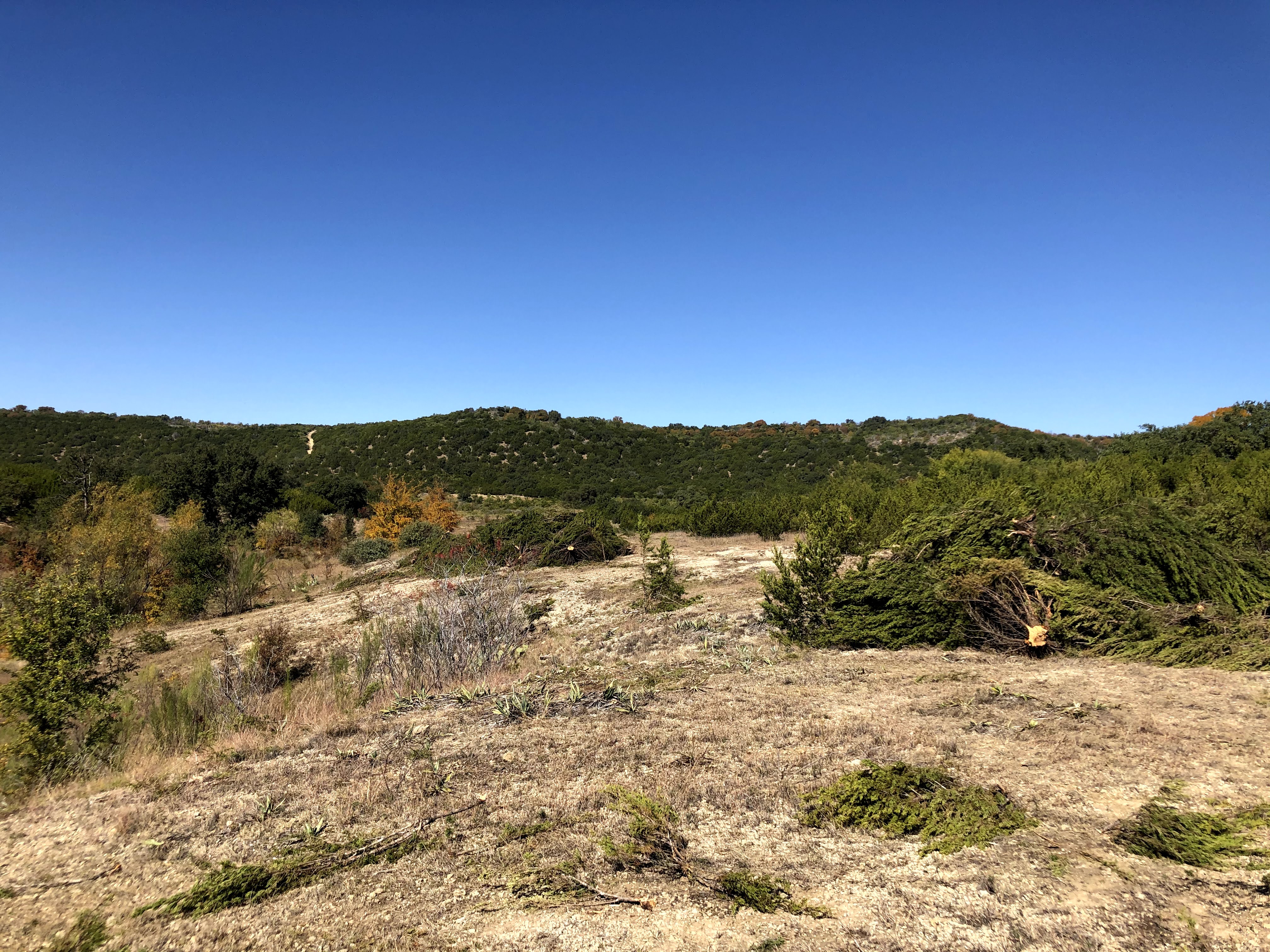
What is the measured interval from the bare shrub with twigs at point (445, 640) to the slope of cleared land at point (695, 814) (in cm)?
89

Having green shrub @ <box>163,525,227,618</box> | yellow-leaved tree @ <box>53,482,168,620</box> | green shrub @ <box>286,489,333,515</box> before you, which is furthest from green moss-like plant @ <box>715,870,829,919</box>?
green shrub @ <box>286,489,333,515</box>

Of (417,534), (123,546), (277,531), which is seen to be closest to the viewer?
(123,546)

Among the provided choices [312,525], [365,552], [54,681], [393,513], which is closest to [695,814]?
[54,681]

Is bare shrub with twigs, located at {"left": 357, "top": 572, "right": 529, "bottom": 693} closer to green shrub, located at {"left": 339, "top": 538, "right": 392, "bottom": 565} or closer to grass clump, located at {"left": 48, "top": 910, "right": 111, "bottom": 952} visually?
grass clump, located at {"left": 48, "top": 910, "right": 111, "bottom": 952}

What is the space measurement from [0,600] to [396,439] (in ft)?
150

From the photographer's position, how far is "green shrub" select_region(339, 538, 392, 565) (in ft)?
Result: 69.7

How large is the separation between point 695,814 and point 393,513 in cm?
2315

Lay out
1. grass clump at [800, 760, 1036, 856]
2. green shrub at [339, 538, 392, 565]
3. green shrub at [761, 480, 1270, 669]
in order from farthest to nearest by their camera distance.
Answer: green shrub at [339, 538, 392, 565]
green shrub at [761, 480, 1270, 669]
grass clump at [800, 760, 1036, 856]

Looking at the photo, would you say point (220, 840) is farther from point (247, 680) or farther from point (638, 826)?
point (247, 680)

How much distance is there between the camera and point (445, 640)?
837 cm

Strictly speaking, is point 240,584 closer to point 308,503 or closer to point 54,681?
point 54,681

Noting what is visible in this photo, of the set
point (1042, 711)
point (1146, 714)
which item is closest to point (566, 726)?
point (1042, 711)

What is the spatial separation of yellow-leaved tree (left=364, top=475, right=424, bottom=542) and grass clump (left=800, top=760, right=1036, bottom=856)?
21182 millimetres

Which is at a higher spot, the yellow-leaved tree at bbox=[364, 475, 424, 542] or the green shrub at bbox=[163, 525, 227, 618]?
the yellow-leaved tree at bbox=[364, 475, 424, 542]
